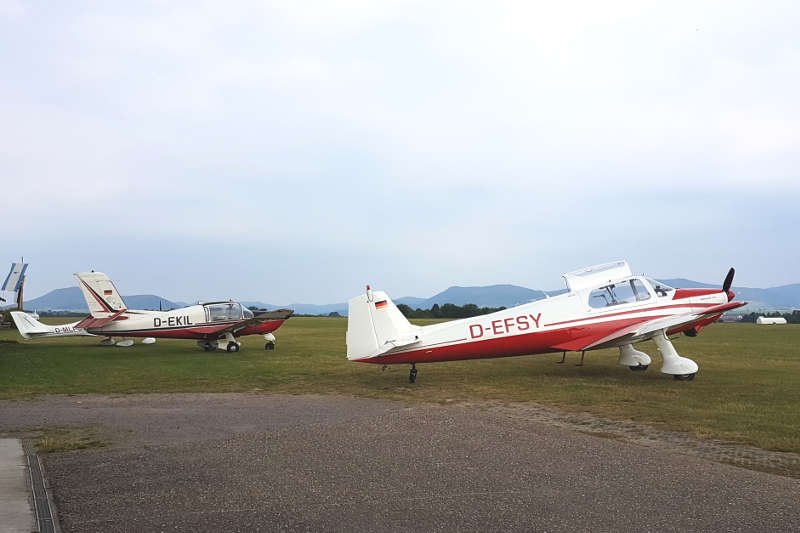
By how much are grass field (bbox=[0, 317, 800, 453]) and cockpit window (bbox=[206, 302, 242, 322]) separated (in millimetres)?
2174

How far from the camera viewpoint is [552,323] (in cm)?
1262

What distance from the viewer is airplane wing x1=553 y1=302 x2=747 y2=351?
1259 centimetres

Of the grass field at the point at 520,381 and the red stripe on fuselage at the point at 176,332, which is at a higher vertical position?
the red stripe on fuselage at the point at 176,332

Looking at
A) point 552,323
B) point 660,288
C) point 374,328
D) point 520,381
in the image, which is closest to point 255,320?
point 374,328

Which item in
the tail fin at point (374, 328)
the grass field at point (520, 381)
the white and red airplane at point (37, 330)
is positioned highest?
the white and red airplane at point (37, 330)

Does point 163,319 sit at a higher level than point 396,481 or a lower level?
higher

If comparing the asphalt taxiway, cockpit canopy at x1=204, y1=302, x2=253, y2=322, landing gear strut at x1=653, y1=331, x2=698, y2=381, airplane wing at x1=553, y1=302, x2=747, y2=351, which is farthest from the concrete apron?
cockpit canopy at x1=204, y1=302, x2=253, y2=322

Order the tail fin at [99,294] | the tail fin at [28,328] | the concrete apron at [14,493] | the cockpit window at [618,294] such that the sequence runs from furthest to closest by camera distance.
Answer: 1. the tail fin at [28,328]
2. the tail fin at [99,294]
3. the cockpit window at [618,294]
4. the concrete apron at [14,493]

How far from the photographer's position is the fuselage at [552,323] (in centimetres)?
1201

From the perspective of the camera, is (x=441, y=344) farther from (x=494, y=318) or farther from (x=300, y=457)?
(x=300, y=457)

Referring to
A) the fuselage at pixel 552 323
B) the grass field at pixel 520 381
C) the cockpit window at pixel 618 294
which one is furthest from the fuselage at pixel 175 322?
the cockpit window at pixel 618 294

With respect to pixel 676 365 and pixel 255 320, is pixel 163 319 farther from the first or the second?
pixel 676 365

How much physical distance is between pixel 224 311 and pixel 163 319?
7.19ft

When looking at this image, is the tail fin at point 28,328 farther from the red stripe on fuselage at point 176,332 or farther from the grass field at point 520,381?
the red stripe on fuselage at point 176,332
